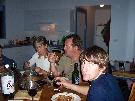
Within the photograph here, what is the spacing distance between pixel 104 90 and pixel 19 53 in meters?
5.13

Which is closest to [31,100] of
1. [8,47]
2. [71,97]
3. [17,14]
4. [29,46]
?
[71,97]

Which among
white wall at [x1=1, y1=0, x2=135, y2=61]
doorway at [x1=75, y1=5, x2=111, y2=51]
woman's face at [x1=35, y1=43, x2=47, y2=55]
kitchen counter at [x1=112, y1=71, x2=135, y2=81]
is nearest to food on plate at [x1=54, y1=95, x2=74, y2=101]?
woman's face at [x1=35, y1=43, x2=47, y2=55]

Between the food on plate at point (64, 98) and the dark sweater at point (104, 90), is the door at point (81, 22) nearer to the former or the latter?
the food on plate at point (64, 98)

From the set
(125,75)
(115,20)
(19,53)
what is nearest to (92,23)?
(115,20)

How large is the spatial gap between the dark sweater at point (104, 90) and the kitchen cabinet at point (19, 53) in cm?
458

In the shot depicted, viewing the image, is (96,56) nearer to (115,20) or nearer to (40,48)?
(40,48)

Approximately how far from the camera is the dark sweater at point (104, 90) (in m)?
1.27

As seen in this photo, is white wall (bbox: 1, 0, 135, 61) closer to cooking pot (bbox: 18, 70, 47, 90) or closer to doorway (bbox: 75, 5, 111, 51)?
doorway (bbox: 75, 5, 111, 51)

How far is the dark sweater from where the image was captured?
127 centimetres

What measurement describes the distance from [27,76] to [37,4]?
5.00m

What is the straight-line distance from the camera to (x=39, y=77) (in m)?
2.15

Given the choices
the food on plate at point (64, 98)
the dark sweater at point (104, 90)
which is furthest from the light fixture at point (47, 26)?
the dark sweater at point (104, 90)

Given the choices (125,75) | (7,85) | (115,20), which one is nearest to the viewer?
(7,85)

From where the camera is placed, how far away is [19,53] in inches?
237
